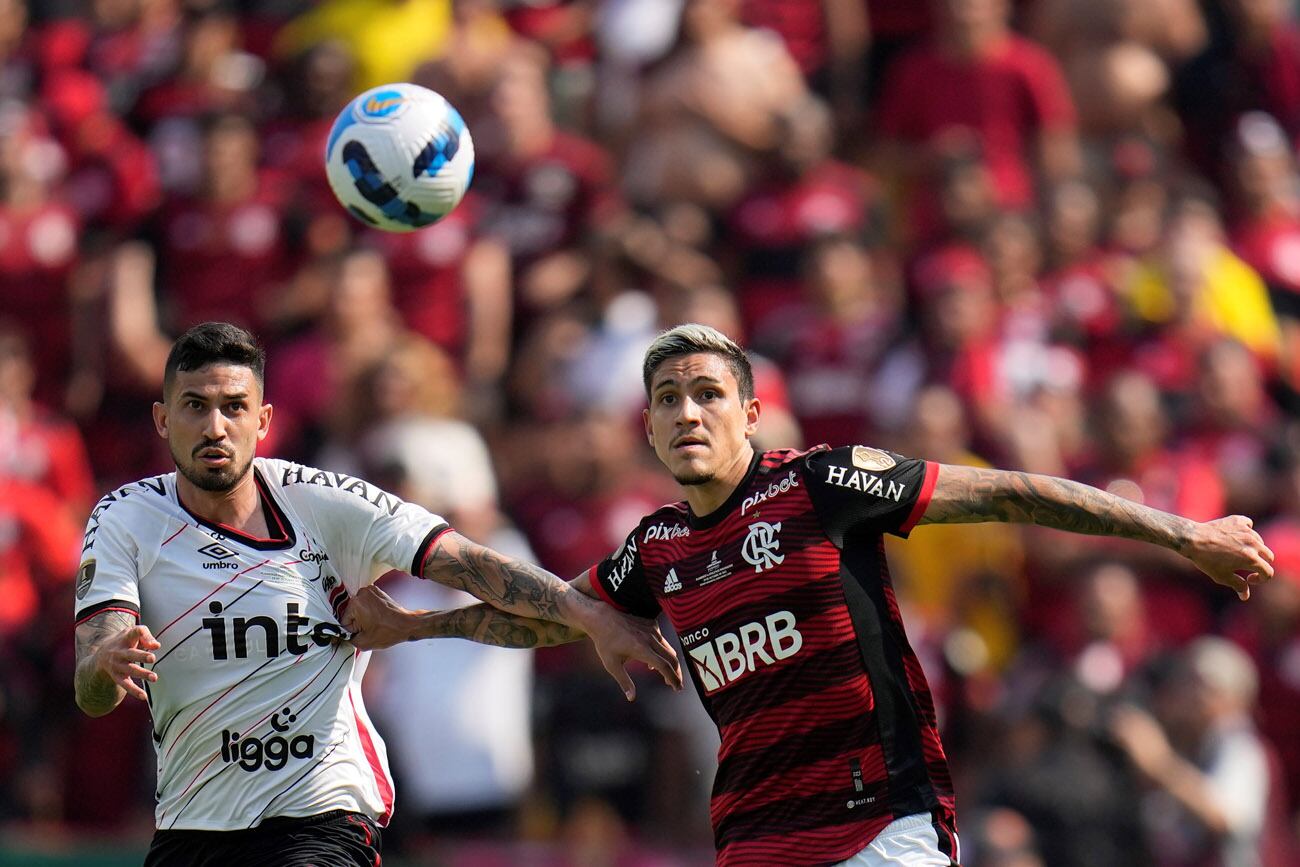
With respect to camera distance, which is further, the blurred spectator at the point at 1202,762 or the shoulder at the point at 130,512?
the blurred spectator at the point at 1202,762

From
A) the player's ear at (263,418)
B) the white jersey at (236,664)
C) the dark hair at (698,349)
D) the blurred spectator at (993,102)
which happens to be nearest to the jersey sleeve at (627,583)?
the dark hair at (698,349)

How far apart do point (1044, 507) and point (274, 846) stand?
3083 mm

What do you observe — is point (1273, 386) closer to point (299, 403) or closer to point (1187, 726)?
point (1187, 726)

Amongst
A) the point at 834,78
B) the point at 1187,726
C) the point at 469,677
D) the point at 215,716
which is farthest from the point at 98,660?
the point at 834,78

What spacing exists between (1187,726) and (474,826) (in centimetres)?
446

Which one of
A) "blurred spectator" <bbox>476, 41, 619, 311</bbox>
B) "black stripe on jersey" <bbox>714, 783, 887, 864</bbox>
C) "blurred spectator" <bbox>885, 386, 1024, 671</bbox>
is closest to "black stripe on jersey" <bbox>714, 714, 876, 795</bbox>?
"black stripe on jersey" <bbox>714, 783, 887, 864</bbox>

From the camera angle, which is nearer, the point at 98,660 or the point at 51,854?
the point at 98,660

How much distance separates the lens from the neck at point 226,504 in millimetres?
7887

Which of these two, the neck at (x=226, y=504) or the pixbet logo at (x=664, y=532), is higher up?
the neck at (x=226, y=504)

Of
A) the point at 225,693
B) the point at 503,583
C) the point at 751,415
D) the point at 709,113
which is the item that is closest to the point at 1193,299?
the point at 709,113

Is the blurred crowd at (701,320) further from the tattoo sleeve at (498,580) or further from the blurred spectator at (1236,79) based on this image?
the tattoo sleeve at (498,580)

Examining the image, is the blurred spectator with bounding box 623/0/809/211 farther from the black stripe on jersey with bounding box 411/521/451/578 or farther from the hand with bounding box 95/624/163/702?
the hand with bounding box 95/624/163/702

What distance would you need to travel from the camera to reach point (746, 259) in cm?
1561

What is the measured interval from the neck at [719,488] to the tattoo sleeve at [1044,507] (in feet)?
2.44
